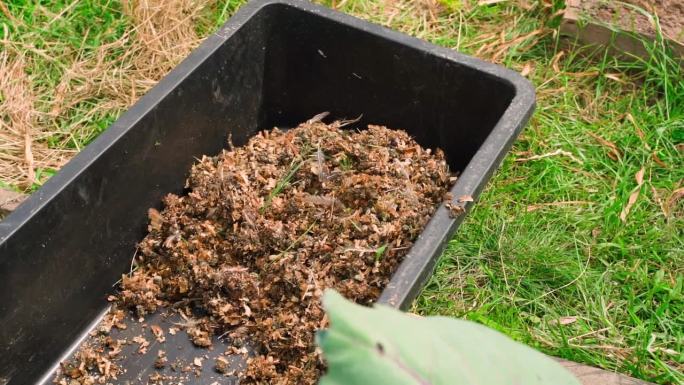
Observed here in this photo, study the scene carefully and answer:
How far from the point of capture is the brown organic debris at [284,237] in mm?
1880

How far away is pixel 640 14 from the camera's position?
2824 mm

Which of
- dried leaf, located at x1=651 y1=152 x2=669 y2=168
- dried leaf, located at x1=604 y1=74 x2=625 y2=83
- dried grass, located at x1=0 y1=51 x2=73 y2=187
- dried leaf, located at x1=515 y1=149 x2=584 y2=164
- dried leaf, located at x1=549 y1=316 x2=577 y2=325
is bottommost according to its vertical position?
dried leaf, located at x1=549 y1=316 x2=577 y2=325

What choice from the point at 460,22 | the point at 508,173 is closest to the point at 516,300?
the point at 508,173

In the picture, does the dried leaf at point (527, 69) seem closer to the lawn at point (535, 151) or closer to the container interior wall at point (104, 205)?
the lawn at point (535, 151)

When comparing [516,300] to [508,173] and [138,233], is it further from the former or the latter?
[138,233]

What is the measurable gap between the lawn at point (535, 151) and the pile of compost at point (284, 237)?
14.1 inches

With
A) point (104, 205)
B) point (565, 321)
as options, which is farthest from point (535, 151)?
point (104, 205)

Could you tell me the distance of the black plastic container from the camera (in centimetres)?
174

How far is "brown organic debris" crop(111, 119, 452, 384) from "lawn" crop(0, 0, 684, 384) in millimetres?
356

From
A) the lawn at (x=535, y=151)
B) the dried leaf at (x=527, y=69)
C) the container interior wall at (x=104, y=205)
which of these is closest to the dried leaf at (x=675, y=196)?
the lawn at (x=535, y=151)

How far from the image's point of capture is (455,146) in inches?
86.0

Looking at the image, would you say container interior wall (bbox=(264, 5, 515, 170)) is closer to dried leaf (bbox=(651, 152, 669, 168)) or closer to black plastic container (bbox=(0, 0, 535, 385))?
black plastic container (bbox=(0, 0, 535, 385))

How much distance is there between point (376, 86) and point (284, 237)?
527 mm

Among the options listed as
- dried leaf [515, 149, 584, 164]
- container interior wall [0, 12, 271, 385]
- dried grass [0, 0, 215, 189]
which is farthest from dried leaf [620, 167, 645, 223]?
dried grass [0, 0, 215, 189]
